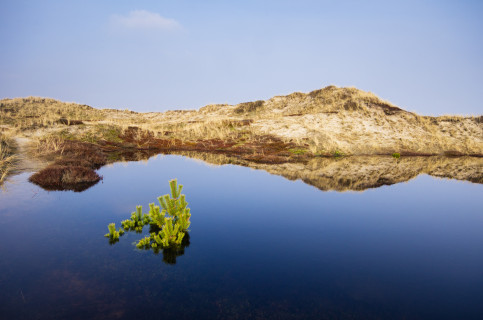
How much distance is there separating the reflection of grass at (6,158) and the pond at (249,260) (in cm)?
409

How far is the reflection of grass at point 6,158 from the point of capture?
19.8 m

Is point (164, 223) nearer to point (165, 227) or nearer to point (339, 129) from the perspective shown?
point (165, 227)

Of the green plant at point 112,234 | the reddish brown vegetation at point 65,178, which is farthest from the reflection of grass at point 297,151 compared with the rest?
the green plant at point 112,234

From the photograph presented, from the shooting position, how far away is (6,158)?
21469 mm

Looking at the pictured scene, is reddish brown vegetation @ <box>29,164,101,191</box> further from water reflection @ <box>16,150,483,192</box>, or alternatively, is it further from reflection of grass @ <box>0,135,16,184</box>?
reflection of grass @ <box>0,135,16,184</box>

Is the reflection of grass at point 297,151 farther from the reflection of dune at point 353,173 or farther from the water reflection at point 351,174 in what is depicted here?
the reflection of dune at point 353,173

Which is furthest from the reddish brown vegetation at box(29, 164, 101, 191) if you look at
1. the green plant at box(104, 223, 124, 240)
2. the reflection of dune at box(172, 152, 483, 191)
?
the reflection of dune at box(172, 152, 483, 191)

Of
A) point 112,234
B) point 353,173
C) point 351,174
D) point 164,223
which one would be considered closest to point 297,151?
point 353,173

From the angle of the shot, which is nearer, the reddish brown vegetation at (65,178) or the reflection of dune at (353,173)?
the reddish brown vegetation at (65,178)

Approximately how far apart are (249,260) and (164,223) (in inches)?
171

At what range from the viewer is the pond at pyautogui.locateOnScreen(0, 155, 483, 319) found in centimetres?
670

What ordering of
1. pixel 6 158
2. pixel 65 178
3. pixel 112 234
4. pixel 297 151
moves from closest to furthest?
pixel 112 234 → pixel 65 178 → pixel 6 158 → pixel 297 151

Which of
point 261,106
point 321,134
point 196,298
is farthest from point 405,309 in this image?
point 261,106

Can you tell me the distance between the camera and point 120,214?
13.2 metres
